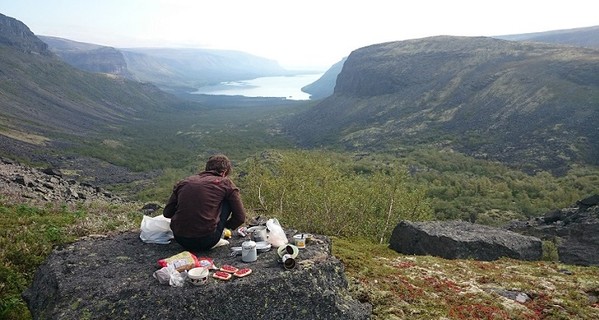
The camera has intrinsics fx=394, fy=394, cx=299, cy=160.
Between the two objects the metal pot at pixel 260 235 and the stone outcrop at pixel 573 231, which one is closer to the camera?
the metal pot at pixel 260 235

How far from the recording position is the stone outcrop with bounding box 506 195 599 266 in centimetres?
2719

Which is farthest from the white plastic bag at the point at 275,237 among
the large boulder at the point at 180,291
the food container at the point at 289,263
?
the food container at the point at 289,263

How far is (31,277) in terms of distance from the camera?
38.1 feet

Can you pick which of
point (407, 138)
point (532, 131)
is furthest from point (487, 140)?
point (407, 138)

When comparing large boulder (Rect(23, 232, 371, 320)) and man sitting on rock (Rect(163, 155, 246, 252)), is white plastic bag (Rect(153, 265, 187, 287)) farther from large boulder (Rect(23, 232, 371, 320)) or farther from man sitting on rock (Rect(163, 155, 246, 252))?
man sitting on rock (Rect(163, 155, 246, 252))

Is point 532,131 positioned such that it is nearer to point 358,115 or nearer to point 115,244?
point 358,115

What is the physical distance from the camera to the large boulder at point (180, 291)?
8922mm

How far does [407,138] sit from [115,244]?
133616 mm

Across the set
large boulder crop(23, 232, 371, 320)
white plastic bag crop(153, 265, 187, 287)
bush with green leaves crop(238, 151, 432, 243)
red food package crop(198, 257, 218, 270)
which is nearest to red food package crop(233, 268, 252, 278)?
large boulder crop(23, 232, 371, 320)

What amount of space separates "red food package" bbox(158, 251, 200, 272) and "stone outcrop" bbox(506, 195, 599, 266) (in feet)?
87.4

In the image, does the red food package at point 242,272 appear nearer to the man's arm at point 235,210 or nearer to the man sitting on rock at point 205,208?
the man sitting on rock at point 205,208

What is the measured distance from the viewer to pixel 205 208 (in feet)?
35.2

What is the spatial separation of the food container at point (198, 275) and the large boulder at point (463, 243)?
15.7 metres

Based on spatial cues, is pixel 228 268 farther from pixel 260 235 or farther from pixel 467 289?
pixel 467 289
